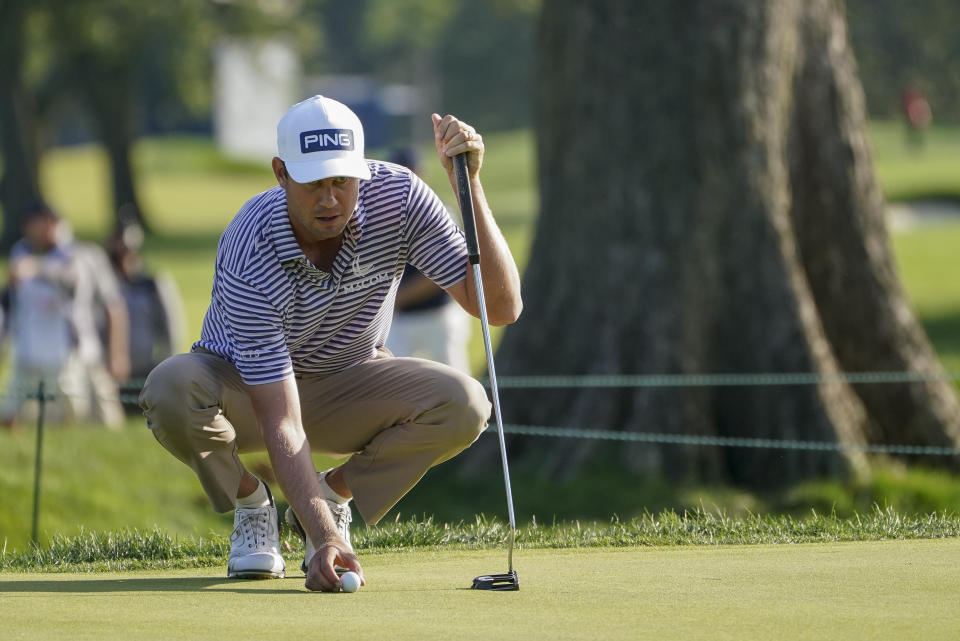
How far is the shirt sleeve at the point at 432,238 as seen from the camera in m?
4.82

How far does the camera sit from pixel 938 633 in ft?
11.9

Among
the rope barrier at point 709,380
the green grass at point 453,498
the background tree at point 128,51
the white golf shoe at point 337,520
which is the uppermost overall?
the background tree at point 128,51

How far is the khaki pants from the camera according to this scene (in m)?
4.87

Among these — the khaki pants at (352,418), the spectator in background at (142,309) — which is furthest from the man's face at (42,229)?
the khaki pants at (352,418)

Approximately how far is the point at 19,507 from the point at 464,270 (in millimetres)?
4665

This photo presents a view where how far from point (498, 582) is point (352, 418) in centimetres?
102

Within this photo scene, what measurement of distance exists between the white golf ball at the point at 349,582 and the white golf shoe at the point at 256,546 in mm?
546

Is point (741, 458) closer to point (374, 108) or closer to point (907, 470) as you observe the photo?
point (907, 470)

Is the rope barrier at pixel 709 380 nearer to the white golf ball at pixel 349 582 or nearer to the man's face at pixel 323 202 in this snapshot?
the man's face at pixel 323 202

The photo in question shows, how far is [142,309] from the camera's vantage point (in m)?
12.2

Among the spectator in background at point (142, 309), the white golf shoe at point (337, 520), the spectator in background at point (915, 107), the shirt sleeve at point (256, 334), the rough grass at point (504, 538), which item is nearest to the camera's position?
the shirt sleeve at point (256, 334)

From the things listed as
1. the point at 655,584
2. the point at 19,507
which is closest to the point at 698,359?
the point at 19,507

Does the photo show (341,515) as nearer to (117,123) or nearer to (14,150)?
(14,150)

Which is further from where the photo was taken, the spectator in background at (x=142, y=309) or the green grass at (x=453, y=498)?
the spectator in background at (x=142, y=309)
